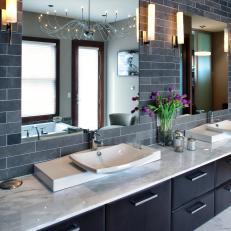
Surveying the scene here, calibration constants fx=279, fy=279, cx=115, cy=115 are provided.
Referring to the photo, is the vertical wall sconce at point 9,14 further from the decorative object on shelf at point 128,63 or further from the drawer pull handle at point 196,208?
the drawer pull handle at point 196,208

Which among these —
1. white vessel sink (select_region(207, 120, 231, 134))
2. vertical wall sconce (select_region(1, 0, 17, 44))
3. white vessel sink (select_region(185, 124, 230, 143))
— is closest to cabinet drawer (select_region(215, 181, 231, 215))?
white vessel sink (select_region(185, 124, 230, 143))

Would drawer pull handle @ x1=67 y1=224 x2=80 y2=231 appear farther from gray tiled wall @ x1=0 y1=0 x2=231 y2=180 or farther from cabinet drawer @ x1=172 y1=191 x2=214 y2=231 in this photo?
cabinet drawer @ x1=172 y1=191 x2=214 y2=231

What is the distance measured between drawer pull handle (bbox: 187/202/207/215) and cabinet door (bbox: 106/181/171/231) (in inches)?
10.3

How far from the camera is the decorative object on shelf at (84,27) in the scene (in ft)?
6.38

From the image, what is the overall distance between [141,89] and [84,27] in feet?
2.47

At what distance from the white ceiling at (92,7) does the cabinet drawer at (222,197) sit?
171 cm

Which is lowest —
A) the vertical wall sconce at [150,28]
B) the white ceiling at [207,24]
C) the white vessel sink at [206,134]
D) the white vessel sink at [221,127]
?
the white vessel sink at [206,134]

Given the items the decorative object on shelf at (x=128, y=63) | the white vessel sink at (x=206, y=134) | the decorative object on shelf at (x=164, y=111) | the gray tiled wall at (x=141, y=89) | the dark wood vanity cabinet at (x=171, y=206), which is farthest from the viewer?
the white vessel sink at (x=206, y=134)

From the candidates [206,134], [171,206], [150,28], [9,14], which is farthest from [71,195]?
[206,134]

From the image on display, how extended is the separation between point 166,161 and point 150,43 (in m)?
1.10

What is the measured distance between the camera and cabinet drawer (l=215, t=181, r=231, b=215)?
2408 millimetres

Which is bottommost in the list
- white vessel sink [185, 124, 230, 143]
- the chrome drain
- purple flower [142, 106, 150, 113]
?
the chrome drain

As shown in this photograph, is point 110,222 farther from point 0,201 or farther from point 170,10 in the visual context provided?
point 170,10

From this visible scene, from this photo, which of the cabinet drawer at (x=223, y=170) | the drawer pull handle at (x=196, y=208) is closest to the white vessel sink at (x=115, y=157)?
the drawer pull handle at (x=196, y=208)
